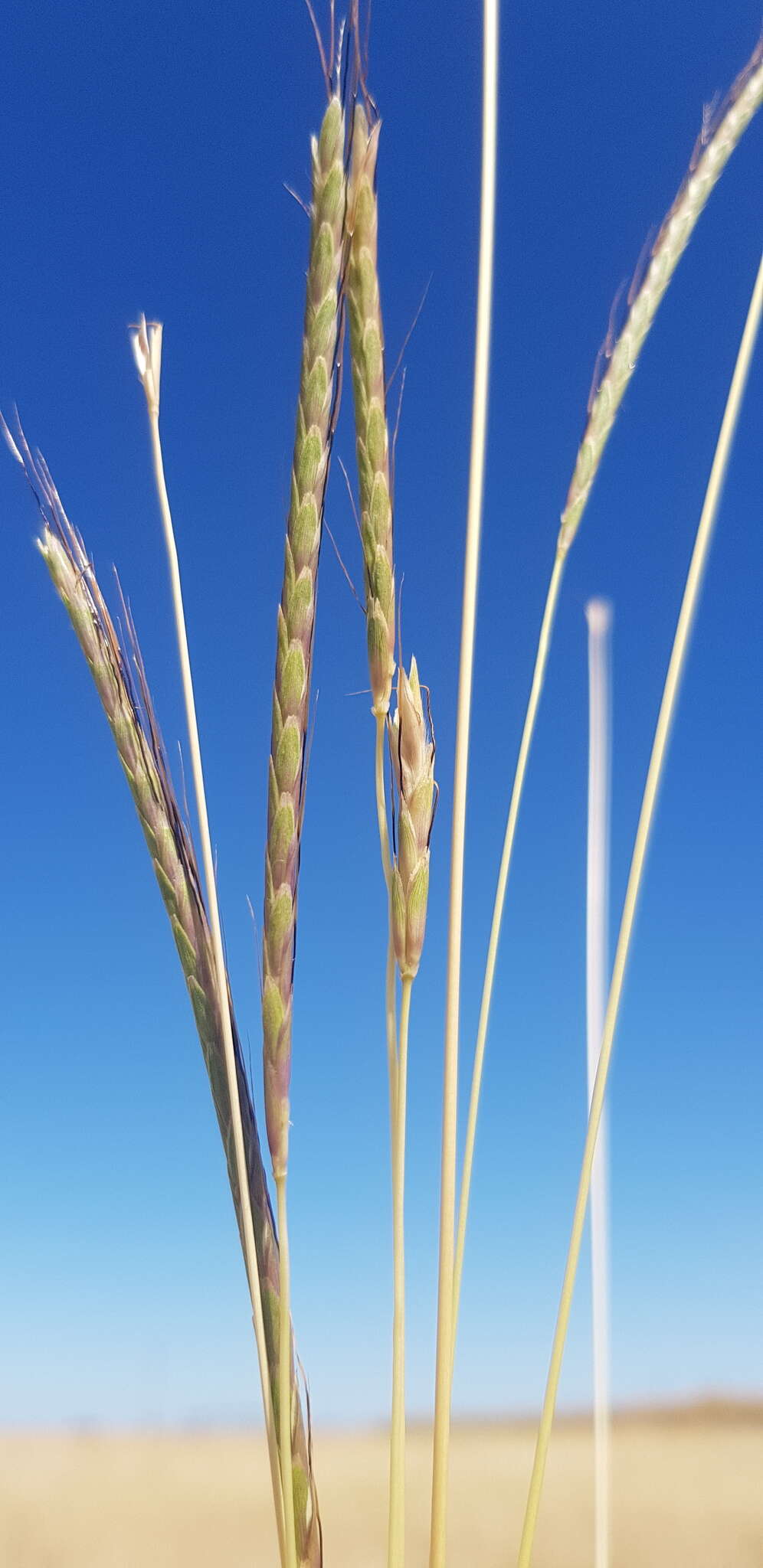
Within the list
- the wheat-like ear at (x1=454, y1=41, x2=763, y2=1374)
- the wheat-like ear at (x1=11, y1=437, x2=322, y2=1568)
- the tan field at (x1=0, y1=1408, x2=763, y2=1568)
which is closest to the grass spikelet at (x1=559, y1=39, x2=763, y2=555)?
the wheat-like ear at (x1=454, y1=41, x2=763, y2=1374)

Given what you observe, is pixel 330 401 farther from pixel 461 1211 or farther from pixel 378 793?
pixel 461 1211

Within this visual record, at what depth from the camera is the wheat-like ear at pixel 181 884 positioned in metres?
0.55

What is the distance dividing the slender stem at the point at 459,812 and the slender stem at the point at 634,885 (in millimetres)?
47

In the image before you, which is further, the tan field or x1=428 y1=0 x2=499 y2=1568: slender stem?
the tan field

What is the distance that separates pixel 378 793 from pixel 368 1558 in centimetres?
112

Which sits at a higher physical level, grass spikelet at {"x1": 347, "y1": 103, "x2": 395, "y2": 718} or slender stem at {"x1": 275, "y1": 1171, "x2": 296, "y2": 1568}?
grass spikelet at {"x1": 347, "y1": 103, "x2": 395, "y2": 718}

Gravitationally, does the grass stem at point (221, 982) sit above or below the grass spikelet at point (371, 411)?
below

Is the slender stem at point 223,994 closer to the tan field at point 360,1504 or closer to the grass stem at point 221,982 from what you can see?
the grass stem at point 221,982

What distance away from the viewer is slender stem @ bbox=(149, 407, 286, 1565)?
533 millimetres

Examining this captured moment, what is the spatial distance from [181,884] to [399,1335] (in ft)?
0.84

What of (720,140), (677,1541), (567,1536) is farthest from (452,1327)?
(677,1541)

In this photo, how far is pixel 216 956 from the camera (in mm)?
573

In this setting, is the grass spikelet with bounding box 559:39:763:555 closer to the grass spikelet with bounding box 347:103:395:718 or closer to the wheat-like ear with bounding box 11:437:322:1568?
the grass spikelet with bounding box 347:103:395:718

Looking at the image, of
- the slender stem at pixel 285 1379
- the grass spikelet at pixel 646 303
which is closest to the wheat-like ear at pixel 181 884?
the slender stem at pixel 285 1379
